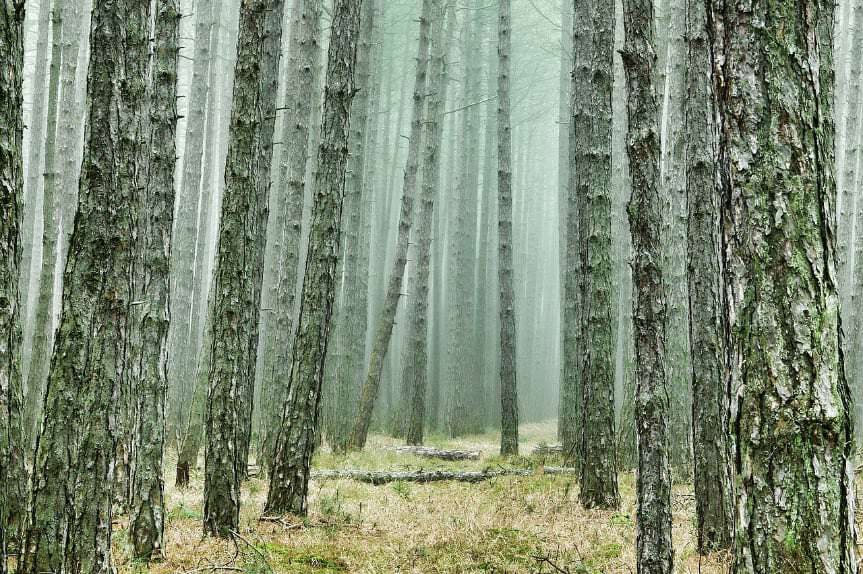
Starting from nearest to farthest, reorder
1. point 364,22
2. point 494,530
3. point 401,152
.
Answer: point 494,530 < point 364,22 < point 401,152

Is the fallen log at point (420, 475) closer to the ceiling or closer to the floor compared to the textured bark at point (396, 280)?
closer to the floor

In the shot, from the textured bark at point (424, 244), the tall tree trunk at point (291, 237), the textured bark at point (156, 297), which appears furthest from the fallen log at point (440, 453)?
the textured bark at point (156, 297)

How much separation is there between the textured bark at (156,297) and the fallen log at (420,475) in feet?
13.3

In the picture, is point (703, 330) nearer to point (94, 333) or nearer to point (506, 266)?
point (94, 333)

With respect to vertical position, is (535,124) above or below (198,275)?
above

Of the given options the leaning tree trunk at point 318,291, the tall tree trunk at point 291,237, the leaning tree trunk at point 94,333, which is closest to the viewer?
the leaning tree trunk at point 94,333

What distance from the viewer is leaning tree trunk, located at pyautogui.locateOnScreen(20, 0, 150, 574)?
3789mm

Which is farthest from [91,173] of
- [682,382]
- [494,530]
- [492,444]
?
[492,444]

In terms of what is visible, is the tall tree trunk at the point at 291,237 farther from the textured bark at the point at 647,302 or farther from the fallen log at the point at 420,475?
the textured bark at the point at 647,302

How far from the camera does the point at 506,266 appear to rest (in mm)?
13336

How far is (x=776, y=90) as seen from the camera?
2.78 meters

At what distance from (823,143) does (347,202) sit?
10.8m

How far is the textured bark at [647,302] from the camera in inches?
179

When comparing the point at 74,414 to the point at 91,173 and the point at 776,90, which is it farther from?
the point at 776,90
